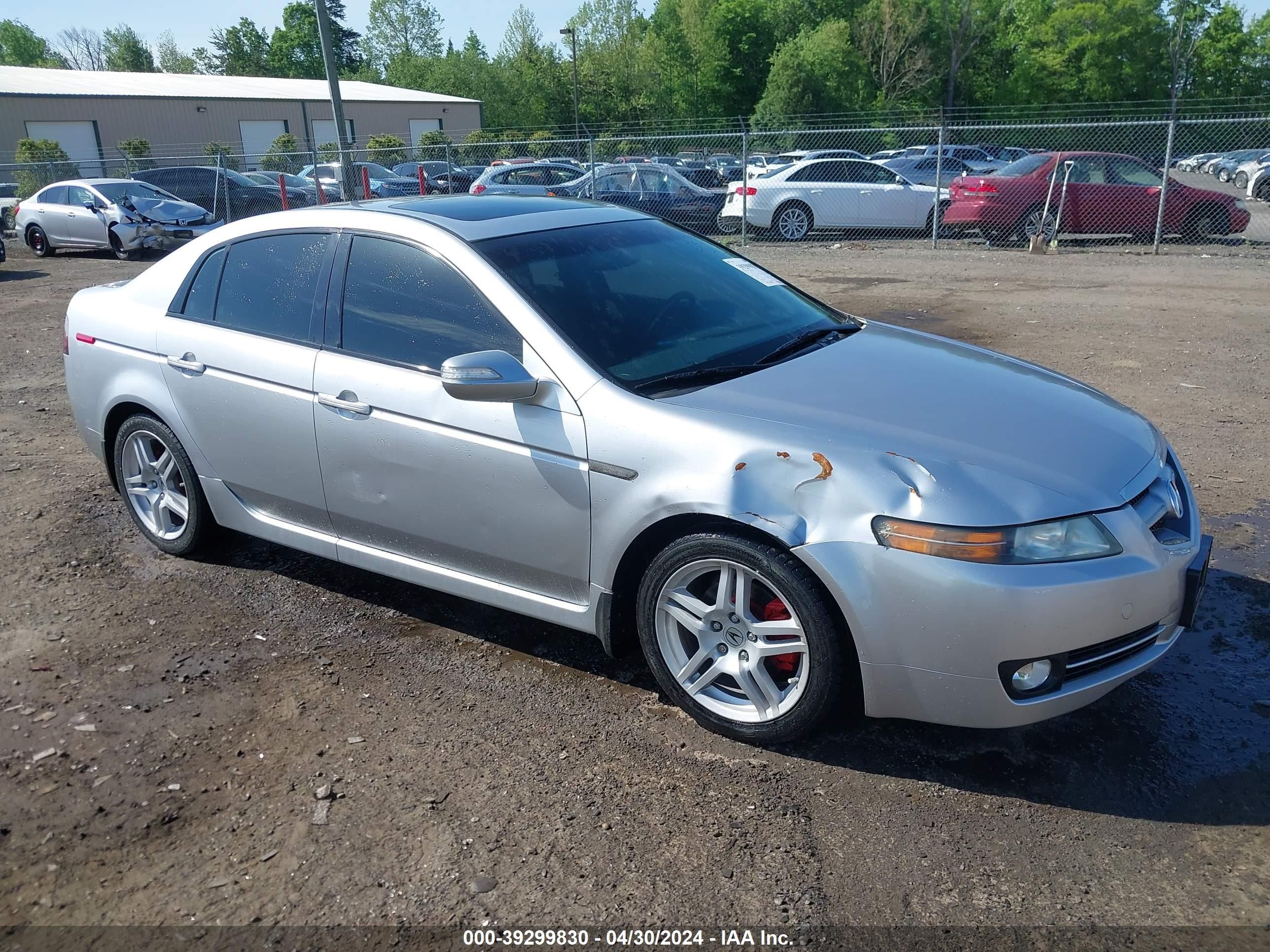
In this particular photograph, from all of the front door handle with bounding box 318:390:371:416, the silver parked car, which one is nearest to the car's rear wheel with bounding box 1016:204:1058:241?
the silver parked car

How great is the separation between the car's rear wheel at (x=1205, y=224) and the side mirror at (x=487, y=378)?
16212 mm

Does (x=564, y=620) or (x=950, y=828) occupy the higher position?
(x=564, y=620)

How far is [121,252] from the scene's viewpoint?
18.2m

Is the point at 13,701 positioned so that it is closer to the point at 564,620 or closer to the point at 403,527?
the point at 403,527

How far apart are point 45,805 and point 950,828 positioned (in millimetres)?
2725

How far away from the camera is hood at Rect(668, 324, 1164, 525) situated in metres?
2.93

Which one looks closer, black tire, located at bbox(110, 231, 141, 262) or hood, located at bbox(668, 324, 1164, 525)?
hood, located at bbox(668, 324, 1164, 525)

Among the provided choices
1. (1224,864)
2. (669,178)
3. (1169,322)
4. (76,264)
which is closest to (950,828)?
(1224,864)

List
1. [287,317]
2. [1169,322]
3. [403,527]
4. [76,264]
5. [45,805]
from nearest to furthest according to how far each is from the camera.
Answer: [45,805] < [403,527] < [287,317] < [1169,322] < [76,264]

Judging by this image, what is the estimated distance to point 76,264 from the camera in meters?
18.1

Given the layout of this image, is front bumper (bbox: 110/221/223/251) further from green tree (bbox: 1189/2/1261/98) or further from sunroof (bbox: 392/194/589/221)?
green tree (bbox: 1189/2/1261/98)

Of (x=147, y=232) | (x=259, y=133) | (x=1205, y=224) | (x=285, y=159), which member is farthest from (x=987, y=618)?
(x=259, y=133)

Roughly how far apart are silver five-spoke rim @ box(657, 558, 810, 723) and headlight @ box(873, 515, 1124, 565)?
1.39ft

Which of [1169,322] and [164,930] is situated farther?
[1169,322]
